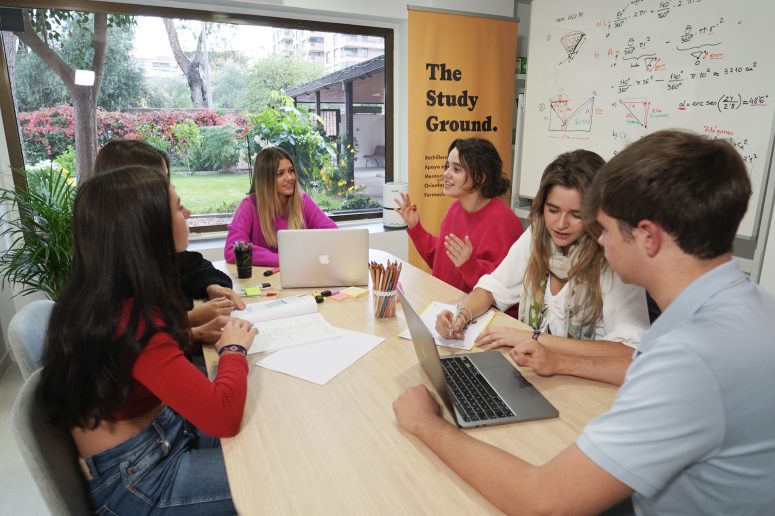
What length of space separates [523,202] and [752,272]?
1688 millimetres

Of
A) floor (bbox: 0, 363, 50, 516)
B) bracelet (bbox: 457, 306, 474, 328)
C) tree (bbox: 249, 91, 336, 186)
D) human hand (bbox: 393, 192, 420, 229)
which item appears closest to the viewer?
bracelet (bbox: 457, 306, 474, 328)

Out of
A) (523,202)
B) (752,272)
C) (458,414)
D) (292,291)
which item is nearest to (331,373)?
(458,414)

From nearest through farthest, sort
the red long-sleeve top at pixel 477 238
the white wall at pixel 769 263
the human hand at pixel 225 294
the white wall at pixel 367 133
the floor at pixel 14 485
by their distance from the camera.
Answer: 1. the human hand at pixel 225 294
2. the floor at pixel 14 485
3. the white wall at pixel 769 263
4. the red long-sleeve top at pixel 477 238
5. the white wall at pixel 367 133

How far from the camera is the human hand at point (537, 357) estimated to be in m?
1.28

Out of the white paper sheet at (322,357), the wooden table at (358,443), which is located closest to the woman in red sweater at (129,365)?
the wooden table at (358,443)

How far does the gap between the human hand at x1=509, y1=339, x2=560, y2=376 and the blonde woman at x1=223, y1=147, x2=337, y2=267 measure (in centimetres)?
172

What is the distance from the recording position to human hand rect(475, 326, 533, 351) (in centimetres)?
143

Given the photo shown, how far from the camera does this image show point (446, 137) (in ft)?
12.4

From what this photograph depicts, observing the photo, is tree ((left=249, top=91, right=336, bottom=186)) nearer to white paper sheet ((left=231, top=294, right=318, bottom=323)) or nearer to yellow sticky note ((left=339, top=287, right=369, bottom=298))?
yellow sticky note ((left=339, top=287, right=369, bottom=298))

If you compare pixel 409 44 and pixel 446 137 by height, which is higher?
pixel 409 44

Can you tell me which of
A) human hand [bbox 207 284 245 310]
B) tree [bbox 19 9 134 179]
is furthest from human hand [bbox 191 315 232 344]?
tree [bbox 19 9 134 179]

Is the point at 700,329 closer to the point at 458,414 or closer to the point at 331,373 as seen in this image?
the point at 458,414

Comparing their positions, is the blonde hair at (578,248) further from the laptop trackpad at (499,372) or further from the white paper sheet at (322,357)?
the white paper sheet at (322,357)

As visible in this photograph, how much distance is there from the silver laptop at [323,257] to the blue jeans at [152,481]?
970mm
